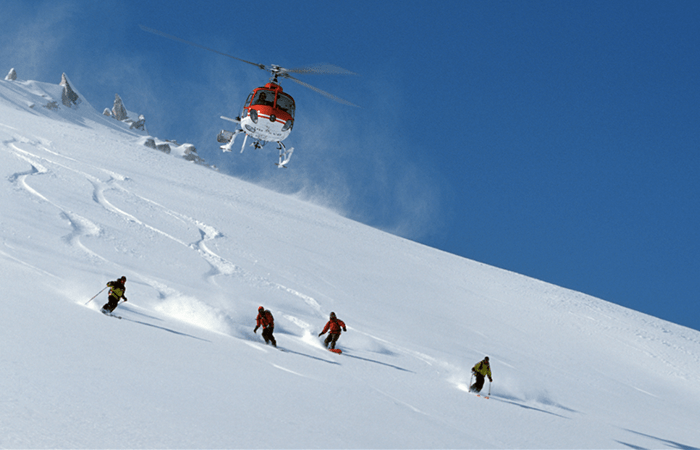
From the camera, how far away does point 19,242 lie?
1217cm

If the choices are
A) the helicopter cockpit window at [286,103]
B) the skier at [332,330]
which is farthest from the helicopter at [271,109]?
the skier at [332,330]

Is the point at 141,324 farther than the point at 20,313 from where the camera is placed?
Yes

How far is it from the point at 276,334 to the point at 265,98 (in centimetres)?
921

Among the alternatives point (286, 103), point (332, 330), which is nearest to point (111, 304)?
point (332, 330)

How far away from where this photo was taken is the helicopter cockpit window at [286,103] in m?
17.6

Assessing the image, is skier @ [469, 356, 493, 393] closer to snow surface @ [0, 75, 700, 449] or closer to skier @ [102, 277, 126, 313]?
snow surface @ [0, 75, 700, 449]

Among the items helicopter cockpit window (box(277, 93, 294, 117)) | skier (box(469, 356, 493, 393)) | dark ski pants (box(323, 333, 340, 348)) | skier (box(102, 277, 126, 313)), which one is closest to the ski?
skier (box(102, 277, 126, 313))

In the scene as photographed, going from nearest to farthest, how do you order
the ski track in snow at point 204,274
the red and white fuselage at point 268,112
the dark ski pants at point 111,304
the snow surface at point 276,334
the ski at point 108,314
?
the snow surface at point 276,334 < the ski at point 108,314 < the dark ski pants at point 111,304 < the ski track in snow at point 204,274 < the red and white fuselage at point 268,112

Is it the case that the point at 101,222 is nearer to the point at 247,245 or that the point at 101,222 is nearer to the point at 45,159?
the point at 247,245

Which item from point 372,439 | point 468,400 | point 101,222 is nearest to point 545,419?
point 468,400

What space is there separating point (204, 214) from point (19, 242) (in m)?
10.8

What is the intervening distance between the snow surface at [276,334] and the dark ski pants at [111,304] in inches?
10.5

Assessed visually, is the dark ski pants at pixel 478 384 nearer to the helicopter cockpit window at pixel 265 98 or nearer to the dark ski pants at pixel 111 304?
the dark ski pants at pixel 111 304

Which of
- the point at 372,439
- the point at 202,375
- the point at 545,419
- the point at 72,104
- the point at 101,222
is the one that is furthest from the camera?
the point at 72,104
